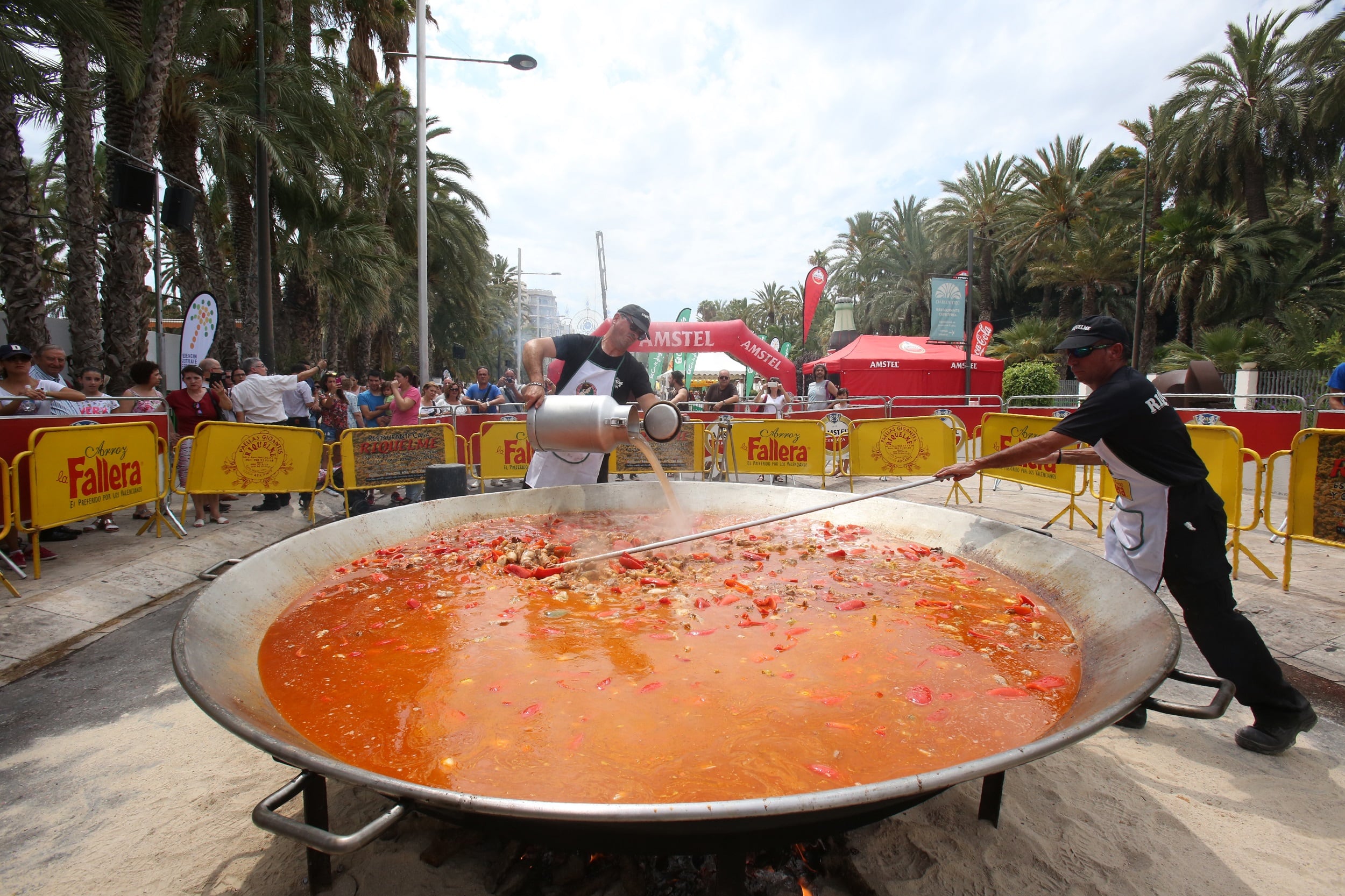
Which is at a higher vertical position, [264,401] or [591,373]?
[591,373]

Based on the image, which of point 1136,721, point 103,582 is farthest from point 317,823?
point 103,582

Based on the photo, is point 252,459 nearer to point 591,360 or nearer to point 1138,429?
point 591,360

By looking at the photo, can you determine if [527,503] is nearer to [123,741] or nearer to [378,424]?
[123,741]

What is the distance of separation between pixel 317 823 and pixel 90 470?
18.6 feet

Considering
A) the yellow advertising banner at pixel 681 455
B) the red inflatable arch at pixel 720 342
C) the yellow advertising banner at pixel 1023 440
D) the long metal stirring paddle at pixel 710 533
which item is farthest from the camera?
the red inflatable arch at pixel 720 342

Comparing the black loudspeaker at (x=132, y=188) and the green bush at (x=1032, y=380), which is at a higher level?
the black loudspeaker at (x=132, y=188)

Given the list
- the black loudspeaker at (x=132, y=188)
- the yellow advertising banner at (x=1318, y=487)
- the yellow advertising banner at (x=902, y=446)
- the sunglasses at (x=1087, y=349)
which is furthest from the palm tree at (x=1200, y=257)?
the black loudspeaker at (x=132, y=188)

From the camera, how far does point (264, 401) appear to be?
8.52 meters

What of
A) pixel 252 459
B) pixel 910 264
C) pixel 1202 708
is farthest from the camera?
pixel 910 264

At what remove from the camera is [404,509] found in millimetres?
3562

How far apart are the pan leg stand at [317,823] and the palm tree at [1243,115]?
3537 cm

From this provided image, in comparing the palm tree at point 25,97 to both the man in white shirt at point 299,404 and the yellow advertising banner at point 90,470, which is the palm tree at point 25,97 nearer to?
the man in white shirt at point 299,404

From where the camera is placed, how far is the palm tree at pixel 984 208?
37719 millimetres

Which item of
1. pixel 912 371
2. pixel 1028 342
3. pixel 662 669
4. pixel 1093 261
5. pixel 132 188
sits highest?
pixel 1093 261
